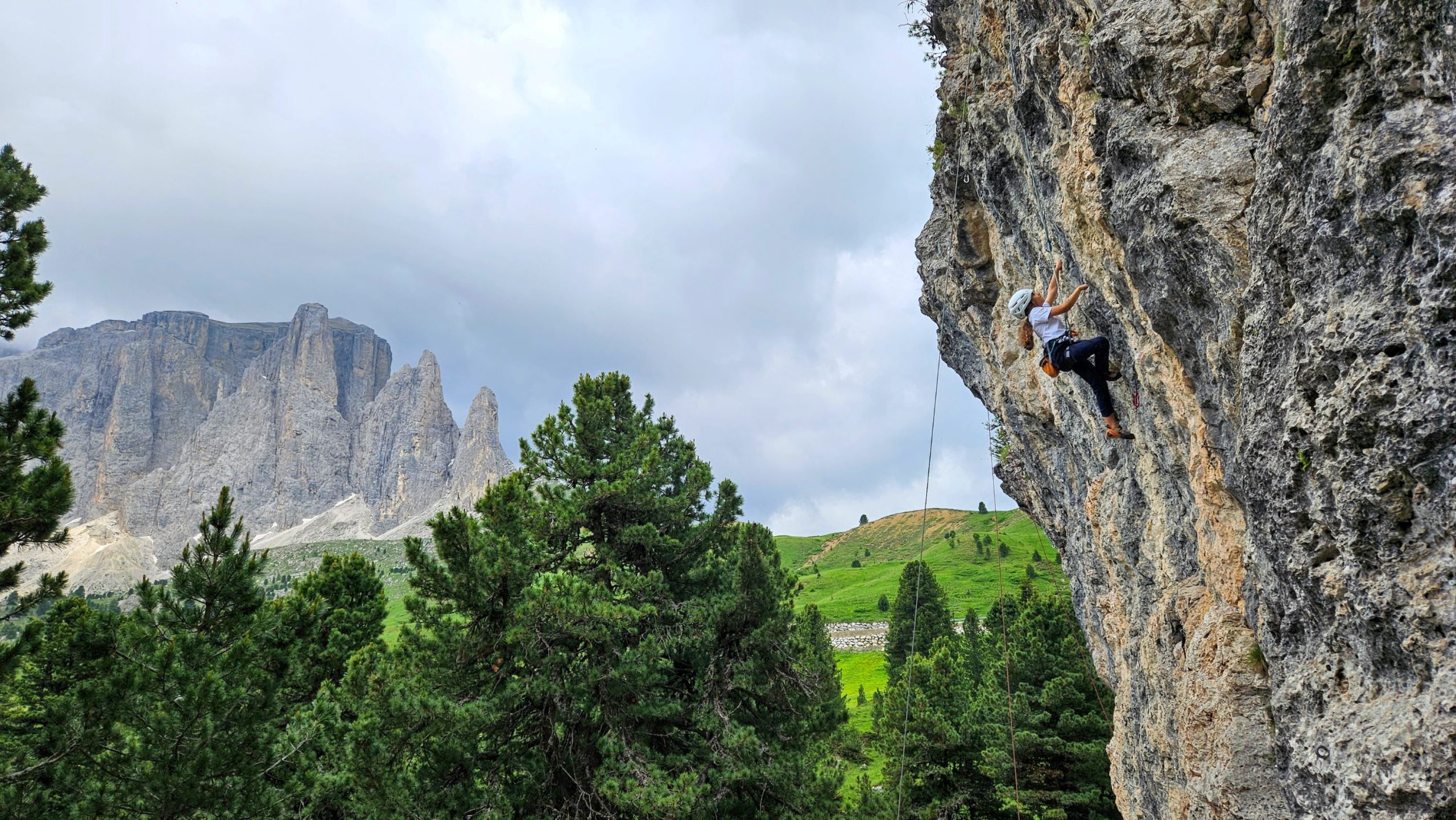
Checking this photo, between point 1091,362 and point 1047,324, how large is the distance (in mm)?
801

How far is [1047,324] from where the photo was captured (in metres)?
7.56

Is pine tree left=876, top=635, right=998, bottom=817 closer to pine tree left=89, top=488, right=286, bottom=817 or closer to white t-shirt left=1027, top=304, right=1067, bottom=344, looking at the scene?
white t-shirt left=1027, top=304, right=1067, bottom=344

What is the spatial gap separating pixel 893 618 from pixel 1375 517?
51721mm

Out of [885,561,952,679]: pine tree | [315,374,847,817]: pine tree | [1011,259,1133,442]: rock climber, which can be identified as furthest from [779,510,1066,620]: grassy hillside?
[1011,259,1133,442]: rock climber

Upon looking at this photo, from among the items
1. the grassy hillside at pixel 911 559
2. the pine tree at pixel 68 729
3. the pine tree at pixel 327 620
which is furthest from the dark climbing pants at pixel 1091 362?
the grassy hillside at pixel 911 559

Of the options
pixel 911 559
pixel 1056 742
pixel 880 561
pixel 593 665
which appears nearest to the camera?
pixel 593 665

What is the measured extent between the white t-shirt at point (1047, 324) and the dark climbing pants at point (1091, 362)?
135 mm

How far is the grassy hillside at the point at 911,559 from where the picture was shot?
94.0m

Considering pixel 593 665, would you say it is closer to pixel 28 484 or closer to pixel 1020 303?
pixel 28 484

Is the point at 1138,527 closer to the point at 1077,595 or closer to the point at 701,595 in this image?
the point at 1077,595

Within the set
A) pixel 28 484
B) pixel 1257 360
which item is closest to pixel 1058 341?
pixel 1257 360

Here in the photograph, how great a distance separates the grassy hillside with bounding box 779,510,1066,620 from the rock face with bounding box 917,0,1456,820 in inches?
2337

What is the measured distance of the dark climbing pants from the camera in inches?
289

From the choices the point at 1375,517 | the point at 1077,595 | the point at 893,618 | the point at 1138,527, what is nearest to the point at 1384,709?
the point at 1375,517
